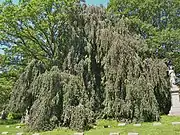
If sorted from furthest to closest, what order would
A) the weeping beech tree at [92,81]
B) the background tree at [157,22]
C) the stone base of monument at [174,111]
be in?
the background tree at [157,22]
the stone base of monument at [174,111]
the weeping beech tree at [92,81]

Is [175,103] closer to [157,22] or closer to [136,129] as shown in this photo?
[136,129]

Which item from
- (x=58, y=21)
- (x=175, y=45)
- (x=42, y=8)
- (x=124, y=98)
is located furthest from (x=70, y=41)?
(x=175, y=45)

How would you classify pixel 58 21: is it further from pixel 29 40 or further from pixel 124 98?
pixel 124 98

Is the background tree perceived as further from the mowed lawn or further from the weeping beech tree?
the mowed lawn

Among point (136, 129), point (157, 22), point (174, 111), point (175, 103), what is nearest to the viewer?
point (136, 129)

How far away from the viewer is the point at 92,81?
1228 cm

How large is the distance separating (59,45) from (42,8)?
8.69 feet

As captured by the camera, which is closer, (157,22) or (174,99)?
(174,99)

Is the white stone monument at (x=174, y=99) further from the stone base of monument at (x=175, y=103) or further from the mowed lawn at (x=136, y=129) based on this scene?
the mowed lawn at (x=136, y=129)

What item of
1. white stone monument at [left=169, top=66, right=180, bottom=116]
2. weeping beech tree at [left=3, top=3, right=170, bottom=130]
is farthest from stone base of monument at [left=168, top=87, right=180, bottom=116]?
weeping beech tree at [left=3, top=3, right=170, bottom=130]

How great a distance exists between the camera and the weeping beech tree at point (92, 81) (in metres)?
10.3

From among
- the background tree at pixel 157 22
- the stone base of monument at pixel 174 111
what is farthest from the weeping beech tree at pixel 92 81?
the background tree at pixel 157 22

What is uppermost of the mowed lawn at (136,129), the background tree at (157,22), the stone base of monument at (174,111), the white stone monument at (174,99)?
the background tree at (157,22)

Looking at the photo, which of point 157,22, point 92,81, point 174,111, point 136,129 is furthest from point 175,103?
point 157,22
